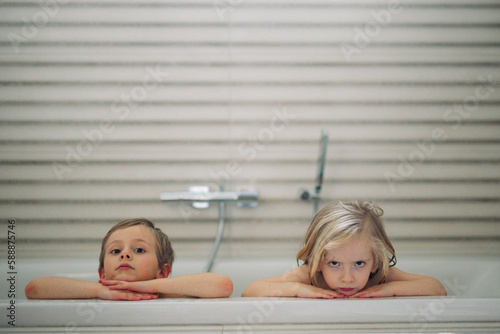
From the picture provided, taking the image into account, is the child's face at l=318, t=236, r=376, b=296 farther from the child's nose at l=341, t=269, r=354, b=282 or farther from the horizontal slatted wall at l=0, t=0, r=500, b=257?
the horizontal slatted wall at l=0, t=0, r=500, b=257

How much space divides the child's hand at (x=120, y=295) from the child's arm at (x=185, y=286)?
0.04ft

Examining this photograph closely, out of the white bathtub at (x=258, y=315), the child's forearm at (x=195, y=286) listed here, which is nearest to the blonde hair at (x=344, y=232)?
the white bathtub at (x=258, y=315)

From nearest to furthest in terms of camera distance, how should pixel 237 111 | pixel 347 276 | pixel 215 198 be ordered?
pixel 347 276, pixel 215 198, pixel 237 111

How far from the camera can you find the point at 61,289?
38.6 inches

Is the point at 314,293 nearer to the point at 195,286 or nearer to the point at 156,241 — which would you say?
the point at 195,286

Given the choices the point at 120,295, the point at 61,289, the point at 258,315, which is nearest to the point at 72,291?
the point at 61,289

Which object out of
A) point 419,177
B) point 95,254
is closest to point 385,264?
point 419,177

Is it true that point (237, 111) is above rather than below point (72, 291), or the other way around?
above

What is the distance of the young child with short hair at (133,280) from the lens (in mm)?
972

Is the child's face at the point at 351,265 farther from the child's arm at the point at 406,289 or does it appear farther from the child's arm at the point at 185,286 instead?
the child's arm at the point at 185,286

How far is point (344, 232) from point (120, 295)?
27.0 inches

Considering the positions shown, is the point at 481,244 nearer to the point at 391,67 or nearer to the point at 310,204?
the point at 310,204

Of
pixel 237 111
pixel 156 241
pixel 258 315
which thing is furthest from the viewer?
pixel 237 111

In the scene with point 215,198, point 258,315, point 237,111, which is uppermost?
point 237,111
